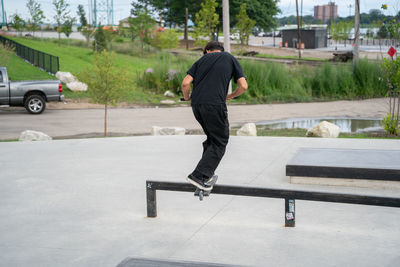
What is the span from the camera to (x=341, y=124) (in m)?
17.4

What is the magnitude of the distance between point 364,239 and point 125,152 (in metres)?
6.32

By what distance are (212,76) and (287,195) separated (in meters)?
1.51

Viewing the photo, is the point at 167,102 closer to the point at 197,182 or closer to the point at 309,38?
the point at 197,182

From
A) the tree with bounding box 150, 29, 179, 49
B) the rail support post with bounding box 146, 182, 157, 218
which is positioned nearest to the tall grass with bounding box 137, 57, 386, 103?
the tree with bounding box 150, 29, 179, 49

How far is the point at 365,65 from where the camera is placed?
26.1 meters

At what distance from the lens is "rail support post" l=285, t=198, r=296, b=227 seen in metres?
5.55

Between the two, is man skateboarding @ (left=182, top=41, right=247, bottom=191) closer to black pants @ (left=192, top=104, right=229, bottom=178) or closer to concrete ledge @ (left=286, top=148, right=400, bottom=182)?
black pants @ (left=192, top=104, right=229, bottom=178)

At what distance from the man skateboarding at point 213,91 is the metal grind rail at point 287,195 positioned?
0.44 metres

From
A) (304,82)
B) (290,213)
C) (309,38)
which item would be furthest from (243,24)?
(290,213)

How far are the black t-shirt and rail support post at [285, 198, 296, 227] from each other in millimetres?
1466

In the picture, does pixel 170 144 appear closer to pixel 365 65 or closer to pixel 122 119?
pixel 122 119

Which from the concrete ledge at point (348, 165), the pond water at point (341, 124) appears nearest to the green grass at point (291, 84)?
the pond water at point (341, 124)

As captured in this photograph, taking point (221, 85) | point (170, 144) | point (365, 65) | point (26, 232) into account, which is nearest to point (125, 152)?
point (170, 144)

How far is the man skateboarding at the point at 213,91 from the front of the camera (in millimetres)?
4953
